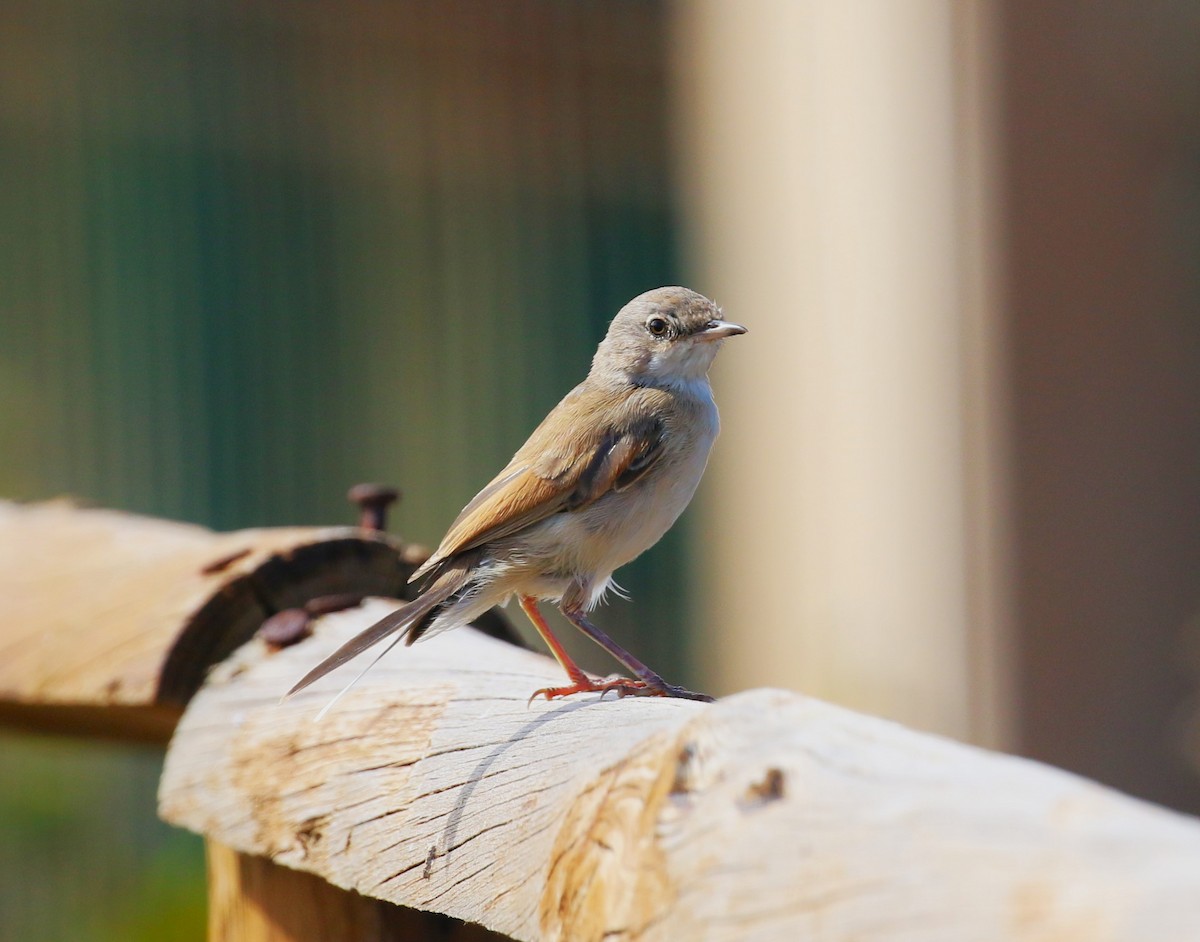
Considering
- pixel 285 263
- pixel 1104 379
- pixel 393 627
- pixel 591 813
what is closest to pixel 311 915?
pixel 393 627

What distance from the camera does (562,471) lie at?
3.19 meters

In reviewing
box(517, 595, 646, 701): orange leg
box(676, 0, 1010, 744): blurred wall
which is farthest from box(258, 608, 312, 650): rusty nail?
box(676, 0, 1010, 744): blurred wall

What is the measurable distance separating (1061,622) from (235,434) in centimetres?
439

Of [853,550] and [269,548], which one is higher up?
[269,548]

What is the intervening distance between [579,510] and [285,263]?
15.5ft

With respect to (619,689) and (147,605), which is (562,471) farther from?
(147,605)

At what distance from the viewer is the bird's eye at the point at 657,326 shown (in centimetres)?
375

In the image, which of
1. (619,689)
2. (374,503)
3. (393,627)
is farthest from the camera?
(374,503)

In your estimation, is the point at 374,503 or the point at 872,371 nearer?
the point at 374,503

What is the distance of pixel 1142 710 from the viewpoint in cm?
771

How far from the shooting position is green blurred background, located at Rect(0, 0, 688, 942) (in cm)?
673

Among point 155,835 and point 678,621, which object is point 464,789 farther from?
point 678,621

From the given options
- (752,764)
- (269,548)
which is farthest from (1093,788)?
(269,548)

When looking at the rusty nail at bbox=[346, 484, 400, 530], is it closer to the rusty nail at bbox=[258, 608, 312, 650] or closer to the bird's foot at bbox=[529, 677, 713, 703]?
the rusty nail at bbox=[258, 608, 312, 650]
